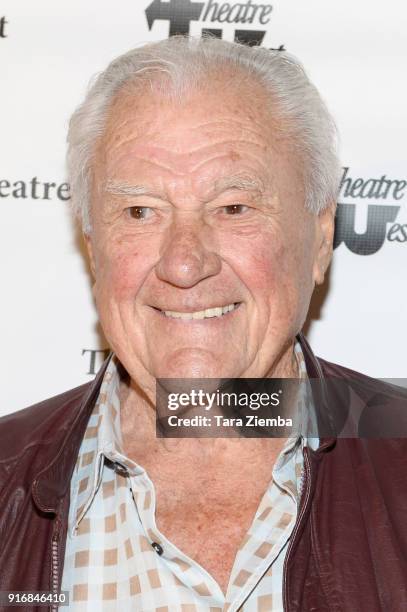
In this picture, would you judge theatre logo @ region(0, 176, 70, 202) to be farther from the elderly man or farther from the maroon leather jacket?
the maroon leather jacket

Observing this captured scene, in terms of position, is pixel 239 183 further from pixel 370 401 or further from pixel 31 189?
pixel 31 189

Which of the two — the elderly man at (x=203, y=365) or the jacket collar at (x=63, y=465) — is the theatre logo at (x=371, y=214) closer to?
the elderly man at (x=203, y=365)

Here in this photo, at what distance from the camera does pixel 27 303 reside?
7.46ft

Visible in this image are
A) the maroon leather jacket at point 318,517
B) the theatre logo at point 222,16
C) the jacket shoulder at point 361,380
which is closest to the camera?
the maroon leather jacket at point 318,517

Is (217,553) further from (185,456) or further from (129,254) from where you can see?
(129,254)

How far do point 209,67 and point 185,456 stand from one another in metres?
0.76

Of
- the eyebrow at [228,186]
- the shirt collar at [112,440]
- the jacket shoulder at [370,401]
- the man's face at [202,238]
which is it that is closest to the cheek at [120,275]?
the man's face at [202,238]

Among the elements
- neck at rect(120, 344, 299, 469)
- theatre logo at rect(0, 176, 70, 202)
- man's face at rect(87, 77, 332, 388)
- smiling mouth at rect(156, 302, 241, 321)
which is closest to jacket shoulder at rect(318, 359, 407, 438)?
neck at rect(120, 344, 299, 469)

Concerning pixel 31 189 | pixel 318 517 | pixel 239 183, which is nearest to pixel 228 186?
pixel 239 183

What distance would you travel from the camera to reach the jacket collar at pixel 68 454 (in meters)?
1.67

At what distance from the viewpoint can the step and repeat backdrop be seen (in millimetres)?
2199

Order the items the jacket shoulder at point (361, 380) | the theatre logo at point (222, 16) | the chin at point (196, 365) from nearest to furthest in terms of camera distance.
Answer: the chin at point (196, 365) → the jacket shoulder at point (361, 380) → the theatre logo at point (222, 16)

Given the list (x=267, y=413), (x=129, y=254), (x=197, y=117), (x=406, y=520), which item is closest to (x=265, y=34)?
(x=197, y=117)

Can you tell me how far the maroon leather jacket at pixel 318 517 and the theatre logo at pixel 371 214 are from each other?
47cm
